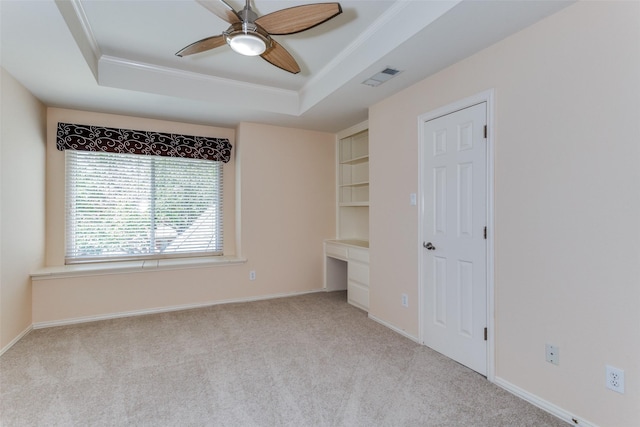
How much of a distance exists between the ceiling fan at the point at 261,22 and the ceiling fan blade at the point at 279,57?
3 cm

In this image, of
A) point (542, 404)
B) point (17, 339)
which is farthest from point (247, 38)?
point (17, 339)

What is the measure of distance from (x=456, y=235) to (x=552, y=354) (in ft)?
3.21

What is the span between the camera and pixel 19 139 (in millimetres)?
2881

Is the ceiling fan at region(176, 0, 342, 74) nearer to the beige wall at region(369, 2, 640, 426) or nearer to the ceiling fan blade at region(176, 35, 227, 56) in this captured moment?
the ceiling fan blade at region(176, 35, 227, 56)

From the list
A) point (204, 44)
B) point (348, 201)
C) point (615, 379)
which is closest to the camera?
point (615, 379)

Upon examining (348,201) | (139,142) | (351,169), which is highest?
(139,142)

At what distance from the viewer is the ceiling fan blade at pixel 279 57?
218 cm

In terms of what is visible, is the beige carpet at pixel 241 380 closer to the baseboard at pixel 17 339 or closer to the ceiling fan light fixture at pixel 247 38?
the baseboard at pixel 17 339

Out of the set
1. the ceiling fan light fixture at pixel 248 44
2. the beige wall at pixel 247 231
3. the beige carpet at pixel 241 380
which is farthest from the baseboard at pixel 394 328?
the ceiling fan light fixture at pixel 248 44

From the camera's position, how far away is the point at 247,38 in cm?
193

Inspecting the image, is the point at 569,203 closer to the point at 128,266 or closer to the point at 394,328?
the point at 394,328

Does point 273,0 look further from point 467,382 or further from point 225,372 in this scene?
point 467,382

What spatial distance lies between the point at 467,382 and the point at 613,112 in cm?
189

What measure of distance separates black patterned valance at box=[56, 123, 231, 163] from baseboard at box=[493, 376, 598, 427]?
3.93 m
